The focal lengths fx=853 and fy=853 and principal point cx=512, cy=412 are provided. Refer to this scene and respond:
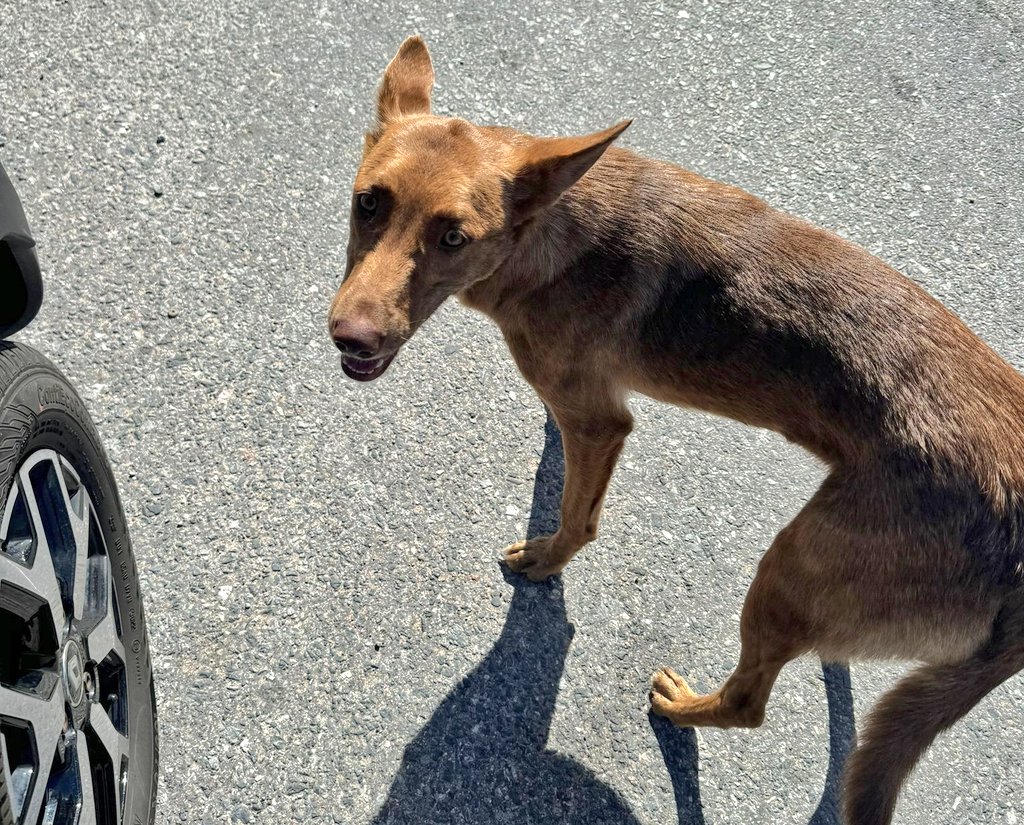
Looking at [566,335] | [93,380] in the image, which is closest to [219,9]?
[93,380]

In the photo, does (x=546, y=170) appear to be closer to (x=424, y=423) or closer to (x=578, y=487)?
(x=578, y=487)

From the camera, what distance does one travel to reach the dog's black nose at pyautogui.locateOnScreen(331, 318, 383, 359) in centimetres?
240

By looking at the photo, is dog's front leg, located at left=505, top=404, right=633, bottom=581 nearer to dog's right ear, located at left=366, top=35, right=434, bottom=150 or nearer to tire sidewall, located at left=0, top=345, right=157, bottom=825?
dog's right ear, located at left=366, top=35, right=434, bottom=150

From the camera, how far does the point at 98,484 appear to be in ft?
8.02

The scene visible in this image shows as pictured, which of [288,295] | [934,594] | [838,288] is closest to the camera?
[934,594]

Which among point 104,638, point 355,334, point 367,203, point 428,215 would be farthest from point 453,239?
point 104,638

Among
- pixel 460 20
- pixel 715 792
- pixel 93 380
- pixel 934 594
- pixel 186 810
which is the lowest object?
pixel 186 810

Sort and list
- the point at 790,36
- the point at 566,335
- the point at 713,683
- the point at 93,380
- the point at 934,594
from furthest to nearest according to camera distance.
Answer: the point at 790,36, the point at 93,380, the point at 713,683, the point at 566,335, the point at 934,594

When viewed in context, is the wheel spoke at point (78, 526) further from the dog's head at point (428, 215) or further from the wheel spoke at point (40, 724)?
the dog's head at point (428, 215)

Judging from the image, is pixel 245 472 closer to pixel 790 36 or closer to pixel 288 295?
pixel 288 295

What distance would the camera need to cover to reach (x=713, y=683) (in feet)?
10.6

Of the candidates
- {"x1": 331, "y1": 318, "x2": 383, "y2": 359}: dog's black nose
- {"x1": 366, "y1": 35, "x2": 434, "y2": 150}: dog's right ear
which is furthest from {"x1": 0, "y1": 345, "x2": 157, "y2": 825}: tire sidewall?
{"x1": 366, "y1": 35, "x2": 434, "y2": 150}: dog's right ear

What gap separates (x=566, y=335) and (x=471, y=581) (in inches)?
42.0

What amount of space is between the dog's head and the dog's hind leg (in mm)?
1277
